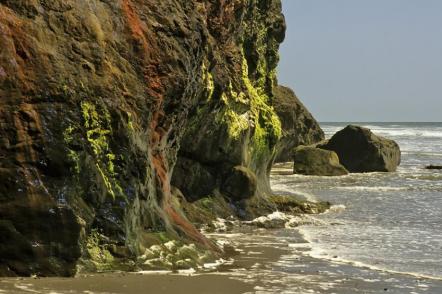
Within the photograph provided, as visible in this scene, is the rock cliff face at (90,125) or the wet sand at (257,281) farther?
the rock cliff face at (90,125)

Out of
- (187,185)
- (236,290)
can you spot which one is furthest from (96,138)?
(187,185)

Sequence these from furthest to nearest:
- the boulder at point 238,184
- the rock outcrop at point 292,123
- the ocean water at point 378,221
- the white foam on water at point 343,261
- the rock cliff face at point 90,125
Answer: the rock outcrop at point 292,123 → the boulder at point 238,184 → the ocean water at point 378,221 → the white foam on water at point 343,261 → the rock cliff face at point 90,125

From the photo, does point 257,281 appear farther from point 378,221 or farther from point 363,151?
point 363,151

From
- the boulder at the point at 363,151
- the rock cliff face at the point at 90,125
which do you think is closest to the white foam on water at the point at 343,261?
the rock cliff face at the point at 90,125

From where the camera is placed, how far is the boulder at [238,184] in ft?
51.9

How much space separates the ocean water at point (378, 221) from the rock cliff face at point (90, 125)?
2891 mm

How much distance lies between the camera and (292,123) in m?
35.7

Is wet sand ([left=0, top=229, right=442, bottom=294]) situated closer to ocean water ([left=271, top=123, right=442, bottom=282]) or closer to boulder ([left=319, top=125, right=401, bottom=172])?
ocean water ([left=271, top=123, right=442, bottom=282])

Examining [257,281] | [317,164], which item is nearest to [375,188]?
[317,164]

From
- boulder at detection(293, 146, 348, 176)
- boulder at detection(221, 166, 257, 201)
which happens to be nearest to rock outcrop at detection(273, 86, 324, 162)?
boulder at detection(293, 146, 348, 176)

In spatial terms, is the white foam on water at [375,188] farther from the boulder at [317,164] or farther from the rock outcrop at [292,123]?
the rock outcrop at [292,123]

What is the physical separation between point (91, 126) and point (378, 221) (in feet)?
31.4

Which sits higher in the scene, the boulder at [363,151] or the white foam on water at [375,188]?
the boulder at [363,151]

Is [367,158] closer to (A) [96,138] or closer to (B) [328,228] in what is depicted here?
(B) [328,228]
